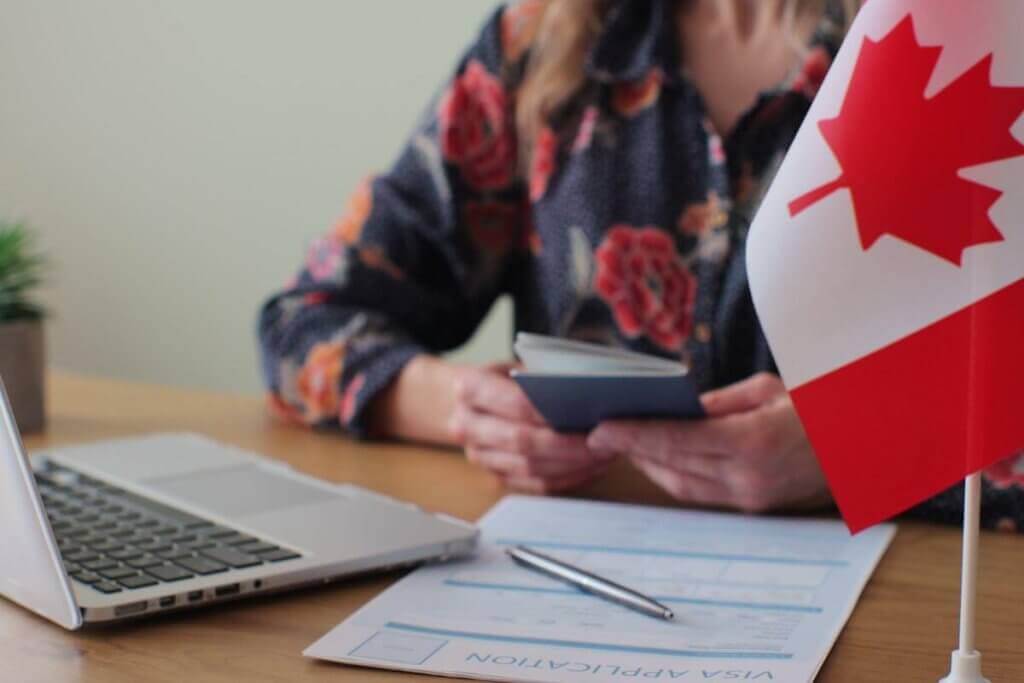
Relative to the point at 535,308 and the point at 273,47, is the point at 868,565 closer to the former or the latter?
the point at 535,308

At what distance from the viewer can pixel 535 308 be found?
1.49m

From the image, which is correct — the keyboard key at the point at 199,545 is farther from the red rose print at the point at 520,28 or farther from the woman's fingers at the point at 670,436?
the red rose print at the point at 520,28

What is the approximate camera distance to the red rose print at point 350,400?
1.24 m

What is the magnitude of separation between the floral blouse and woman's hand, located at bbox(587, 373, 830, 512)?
339 millimetres

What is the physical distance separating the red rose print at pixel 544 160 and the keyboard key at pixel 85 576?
78 cm

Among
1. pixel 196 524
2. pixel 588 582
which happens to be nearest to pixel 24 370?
pixel 196 524

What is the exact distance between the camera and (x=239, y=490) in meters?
0.95

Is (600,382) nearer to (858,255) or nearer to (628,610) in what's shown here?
(628,610)

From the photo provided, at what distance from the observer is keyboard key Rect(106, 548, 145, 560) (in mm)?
770

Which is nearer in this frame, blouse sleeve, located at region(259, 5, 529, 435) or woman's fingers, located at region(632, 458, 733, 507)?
woman's fingers, located at region(632, 458, 733, 507)

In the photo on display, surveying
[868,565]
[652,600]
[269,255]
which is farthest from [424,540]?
[269,255]

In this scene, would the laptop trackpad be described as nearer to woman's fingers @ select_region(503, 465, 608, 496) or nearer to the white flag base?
woman's fingers @ select_region(503, 465, 608, 496)

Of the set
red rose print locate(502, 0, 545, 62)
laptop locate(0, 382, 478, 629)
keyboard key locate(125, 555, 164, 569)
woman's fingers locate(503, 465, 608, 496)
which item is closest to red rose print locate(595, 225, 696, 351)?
red rose print locate(502, 0, 545, 62)

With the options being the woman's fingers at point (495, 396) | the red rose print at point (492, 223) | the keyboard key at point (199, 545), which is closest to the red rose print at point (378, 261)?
the red rose print at point (492, 223)
